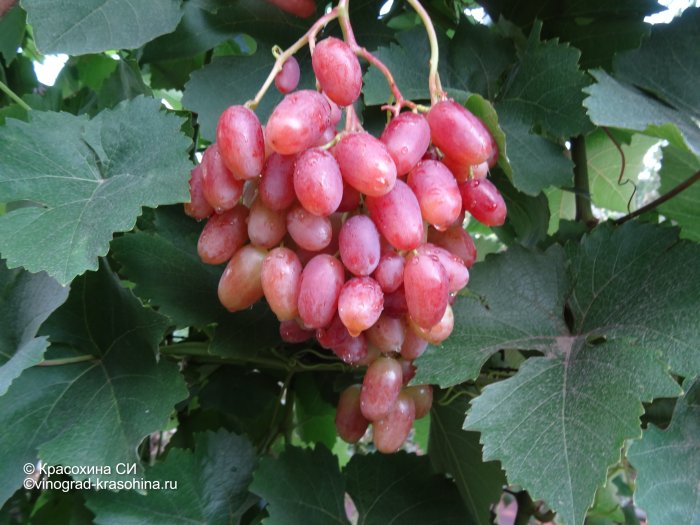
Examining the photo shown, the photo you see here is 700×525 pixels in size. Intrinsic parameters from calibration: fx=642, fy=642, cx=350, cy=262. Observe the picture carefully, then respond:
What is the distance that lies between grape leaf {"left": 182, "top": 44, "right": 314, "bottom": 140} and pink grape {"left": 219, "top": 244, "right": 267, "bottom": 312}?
0.78ft

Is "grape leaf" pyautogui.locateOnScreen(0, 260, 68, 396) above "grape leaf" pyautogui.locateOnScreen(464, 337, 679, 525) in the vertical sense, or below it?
below

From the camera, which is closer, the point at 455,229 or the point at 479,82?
the point at 455,229

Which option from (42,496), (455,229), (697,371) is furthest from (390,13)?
(42,496)

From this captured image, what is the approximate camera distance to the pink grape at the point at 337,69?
1.69ft

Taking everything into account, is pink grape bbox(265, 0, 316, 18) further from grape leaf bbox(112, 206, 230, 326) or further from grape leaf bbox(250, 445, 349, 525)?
grape leaf bbox(250, 445, 349, 525)

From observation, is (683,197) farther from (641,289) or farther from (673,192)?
(641,289)

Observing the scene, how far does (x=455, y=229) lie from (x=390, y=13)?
43cm

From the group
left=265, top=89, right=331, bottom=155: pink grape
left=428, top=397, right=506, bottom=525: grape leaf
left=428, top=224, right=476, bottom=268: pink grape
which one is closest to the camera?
left=265, top=89, right=331, bottom=155: pink grape

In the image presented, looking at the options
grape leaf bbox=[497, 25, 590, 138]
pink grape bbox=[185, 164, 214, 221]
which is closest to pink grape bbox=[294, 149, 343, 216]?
pink grape bbox=[185, 164, 214, 221]

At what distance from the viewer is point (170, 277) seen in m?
0.73

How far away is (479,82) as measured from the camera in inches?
31.0

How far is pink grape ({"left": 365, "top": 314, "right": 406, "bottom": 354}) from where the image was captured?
1.91ft

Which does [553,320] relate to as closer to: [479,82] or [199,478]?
[479,82]

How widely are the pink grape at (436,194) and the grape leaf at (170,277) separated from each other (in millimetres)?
310
